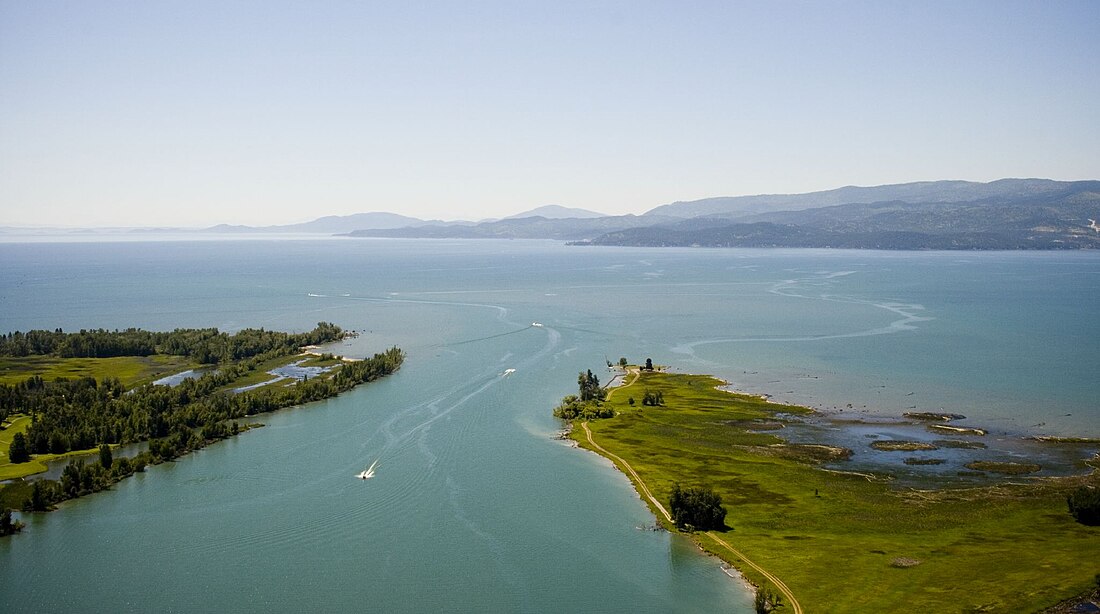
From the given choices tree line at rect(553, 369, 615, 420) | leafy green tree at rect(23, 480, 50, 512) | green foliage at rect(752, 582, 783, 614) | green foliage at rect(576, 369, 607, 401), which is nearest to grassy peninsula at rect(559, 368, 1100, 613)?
green foliage at rect(752, 582, 783, 614)

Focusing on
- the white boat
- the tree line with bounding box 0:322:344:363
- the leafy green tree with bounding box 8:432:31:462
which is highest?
the tree line with bounding box 0:322:344:363

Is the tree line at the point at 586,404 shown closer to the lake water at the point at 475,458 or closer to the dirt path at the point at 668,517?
the lake water at the point at 475,458

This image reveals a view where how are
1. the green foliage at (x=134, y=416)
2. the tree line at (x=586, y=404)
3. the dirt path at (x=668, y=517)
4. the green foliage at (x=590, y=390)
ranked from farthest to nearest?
the green foliage at (x=590, y=390)
the tree line at (x=586, y=404)
the green foliage at (x=134, y=416)
the dirt path at (x=668, y=517)

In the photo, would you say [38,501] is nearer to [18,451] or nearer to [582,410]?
[18,451]

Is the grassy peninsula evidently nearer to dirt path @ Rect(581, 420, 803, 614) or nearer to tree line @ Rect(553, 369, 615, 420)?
dirt path @ Rect(581, 420, 803, 614)

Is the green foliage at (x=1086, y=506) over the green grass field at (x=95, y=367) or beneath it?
beneath

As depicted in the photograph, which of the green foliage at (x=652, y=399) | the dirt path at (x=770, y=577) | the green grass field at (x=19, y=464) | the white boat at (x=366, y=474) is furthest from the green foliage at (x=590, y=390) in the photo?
the green grass field at (x=19, y=464)
